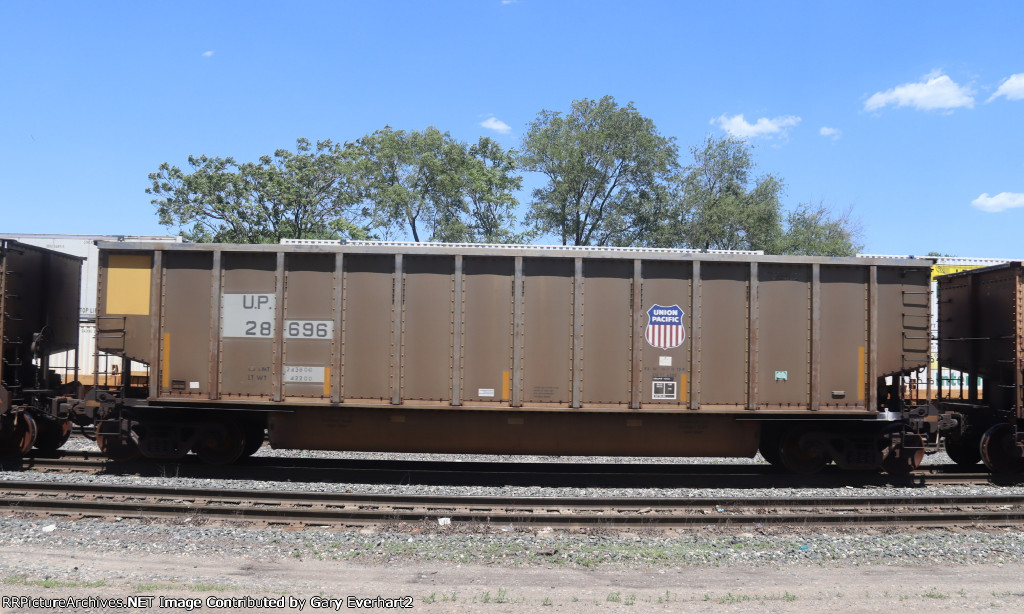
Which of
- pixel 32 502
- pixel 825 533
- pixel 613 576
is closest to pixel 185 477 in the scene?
pixel 32 502

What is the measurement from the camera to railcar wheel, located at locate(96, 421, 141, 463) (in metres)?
11.0

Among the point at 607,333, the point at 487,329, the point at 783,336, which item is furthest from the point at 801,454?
the point at 487,329

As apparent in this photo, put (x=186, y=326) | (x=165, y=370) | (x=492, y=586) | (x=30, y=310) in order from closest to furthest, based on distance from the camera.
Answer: (x=492, y=586), (x=165, y=370), (x=186, y=326), (x=30, y=310)

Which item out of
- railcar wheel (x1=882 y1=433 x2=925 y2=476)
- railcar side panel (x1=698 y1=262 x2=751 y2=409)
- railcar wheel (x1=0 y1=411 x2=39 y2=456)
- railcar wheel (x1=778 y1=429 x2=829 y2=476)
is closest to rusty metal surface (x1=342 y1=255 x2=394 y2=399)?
railcar side panel (x1=698 y1=262 x2=751 y2=409)

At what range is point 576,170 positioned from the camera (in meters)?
43.4

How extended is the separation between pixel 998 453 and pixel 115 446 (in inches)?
576

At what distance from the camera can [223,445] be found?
11227mm

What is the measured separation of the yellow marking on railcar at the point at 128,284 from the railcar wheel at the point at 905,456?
1219 cm

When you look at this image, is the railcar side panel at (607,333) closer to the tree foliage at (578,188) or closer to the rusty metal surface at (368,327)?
the rusty metal surface at (368,327)

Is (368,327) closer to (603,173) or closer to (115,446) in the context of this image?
(115,446)

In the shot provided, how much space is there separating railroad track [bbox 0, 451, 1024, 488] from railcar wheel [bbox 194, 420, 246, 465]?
151 mm

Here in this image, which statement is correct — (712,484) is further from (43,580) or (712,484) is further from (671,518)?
(43,580)

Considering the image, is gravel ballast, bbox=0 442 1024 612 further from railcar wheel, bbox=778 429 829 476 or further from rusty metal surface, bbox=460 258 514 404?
rusty metal surface, bbox=460 258 514 404

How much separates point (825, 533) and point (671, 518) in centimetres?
187
